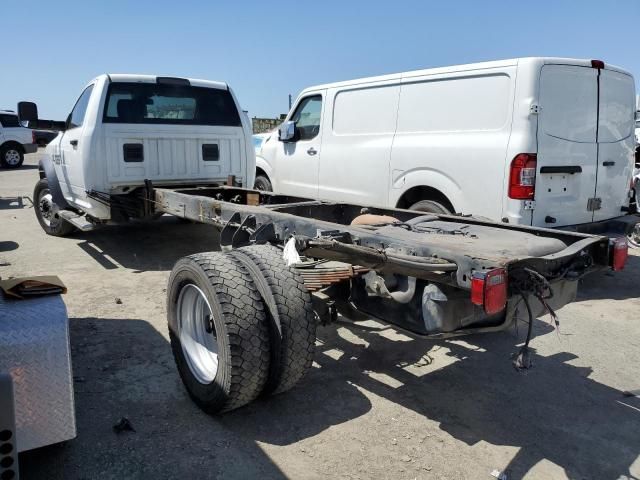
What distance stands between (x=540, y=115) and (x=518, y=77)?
1.36 ft

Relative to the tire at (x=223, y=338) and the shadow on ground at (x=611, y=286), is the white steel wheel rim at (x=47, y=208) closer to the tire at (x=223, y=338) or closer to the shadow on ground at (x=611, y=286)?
the tire at (x=223, y=338)

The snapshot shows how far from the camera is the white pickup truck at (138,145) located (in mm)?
5984

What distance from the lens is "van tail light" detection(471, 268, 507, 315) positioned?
7.68 ft

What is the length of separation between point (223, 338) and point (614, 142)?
490cm

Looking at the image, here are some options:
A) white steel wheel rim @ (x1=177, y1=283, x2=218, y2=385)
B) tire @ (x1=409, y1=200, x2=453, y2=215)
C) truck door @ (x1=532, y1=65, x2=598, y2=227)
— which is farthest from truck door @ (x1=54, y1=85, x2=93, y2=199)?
truck door @ (x1=532, y1=65, x2=598, y2=227)

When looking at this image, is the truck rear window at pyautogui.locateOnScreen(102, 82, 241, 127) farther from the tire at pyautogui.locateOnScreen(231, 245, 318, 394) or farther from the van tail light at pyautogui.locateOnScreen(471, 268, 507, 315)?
the van tail light at pyautogui.locateOnScreen(471, 268, 507, 315)

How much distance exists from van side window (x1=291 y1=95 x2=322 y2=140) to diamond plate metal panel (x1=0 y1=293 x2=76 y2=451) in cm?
548

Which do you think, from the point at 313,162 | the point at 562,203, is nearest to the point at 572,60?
the point at 562,203

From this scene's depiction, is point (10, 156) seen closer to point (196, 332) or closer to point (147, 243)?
point (147, 243)

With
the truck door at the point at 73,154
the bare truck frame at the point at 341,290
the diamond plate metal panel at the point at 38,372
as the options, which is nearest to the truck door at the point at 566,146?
the bare truck frame at the point at 341,290

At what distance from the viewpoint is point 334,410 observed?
3154mm

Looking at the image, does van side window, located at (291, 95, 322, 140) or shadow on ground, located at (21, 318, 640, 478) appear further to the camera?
van side window, located at (291, 95, 322, 140)

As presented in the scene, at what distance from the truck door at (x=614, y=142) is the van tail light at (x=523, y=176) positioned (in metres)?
1.04

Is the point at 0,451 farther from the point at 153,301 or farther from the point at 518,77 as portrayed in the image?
the point at 518,77
